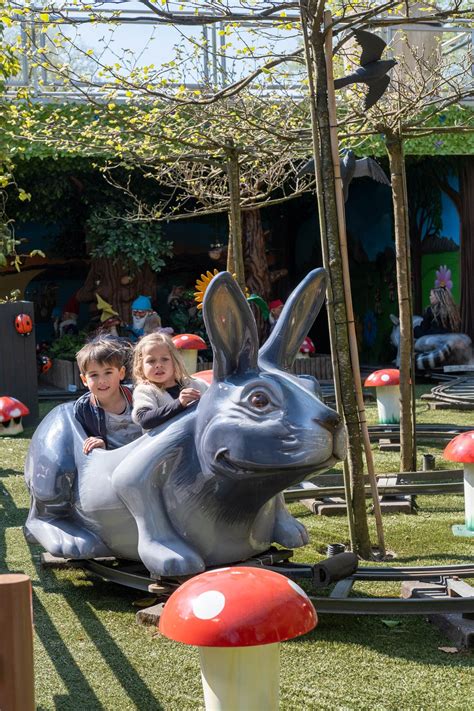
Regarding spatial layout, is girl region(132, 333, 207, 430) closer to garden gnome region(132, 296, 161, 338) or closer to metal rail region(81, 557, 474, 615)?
metal rail region(81, 557, 474, 615)

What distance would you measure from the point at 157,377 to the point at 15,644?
2273mm

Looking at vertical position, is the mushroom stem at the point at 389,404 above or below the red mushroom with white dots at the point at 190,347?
below

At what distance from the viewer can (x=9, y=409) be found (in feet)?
31.6

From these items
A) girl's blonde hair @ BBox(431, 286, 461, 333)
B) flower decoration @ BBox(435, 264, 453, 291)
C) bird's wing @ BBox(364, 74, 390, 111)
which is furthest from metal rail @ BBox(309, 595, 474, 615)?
flower decoration @ BBox(435, 264, 453, 291)

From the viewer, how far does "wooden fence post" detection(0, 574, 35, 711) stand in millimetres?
2127

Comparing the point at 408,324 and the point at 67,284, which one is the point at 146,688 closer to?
the point at 408,324

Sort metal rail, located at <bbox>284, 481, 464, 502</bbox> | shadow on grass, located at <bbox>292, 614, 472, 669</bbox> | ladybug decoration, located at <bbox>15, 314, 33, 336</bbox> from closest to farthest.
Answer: shadow on grass, located at <bbox>292, 614, 472, 669</bbox> < metal rail, located at <bbox>284, 481, 464, 502</bbox> < ladybug decoration, located at <bbox>15, 314, 33, 336</bbox>

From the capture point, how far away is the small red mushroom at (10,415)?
9609 millimetres

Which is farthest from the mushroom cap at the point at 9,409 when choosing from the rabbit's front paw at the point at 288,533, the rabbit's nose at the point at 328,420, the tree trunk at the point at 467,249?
the tree trunk at the point at 467,249

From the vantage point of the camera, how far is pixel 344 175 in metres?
7.66

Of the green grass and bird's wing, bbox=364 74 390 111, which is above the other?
bird's wing, bbox=364 74 390 111

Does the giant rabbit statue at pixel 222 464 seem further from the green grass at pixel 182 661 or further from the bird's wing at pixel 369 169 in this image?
the bird's wing at pixel 369 169

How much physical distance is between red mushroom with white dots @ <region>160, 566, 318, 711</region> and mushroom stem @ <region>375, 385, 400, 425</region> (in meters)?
7.19

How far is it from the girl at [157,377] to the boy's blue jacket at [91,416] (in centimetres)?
28
